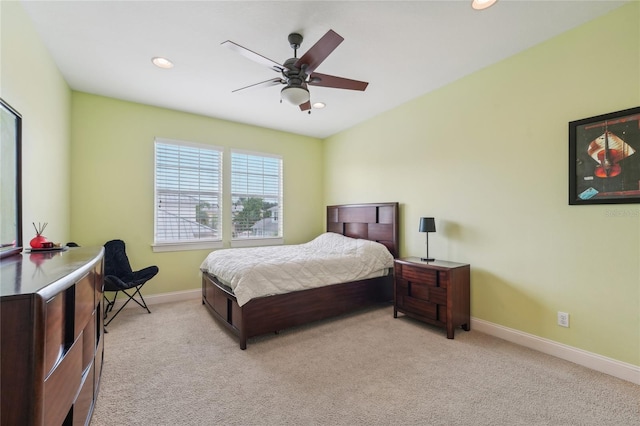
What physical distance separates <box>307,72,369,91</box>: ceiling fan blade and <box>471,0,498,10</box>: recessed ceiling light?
925 mm

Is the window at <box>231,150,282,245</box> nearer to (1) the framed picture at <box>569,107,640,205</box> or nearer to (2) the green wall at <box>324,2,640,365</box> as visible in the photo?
(2) the green wall at <box>324,2,640,365</box>

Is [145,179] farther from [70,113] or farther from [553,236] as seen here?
[553,236]

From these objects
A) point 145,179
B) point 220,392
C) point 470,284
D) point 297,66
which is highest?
point 297,66

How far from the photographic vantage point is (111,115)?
3.73m

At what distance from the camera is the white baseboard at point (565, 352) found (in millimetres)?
2115

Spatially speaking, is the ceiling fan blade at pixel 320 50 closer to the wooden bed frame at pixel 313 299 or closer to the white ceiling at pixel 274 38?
the white ceiling at pixel 274 38

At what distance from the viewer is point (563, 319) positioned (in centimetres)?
244

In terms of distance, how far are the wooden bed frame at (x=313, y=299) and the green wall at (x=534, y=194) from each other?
18.1 inches

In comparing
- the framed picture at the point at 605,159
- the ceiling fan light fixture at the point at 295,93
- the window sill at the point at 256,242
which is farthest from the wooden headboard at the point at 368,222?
the ceiling fan light fixture at the point at 295,93

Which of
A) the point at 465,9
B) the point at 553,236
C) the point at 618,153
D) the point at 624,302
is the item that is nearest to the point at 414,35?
the point at 465,9

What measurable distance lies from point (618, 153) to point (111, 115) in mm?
5326

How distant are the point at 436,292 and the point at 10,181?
3.56 m

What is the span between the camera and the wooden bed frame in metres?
2.73

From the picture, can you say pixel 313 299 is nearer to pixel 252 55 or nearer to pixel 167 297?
pixel 167 297
